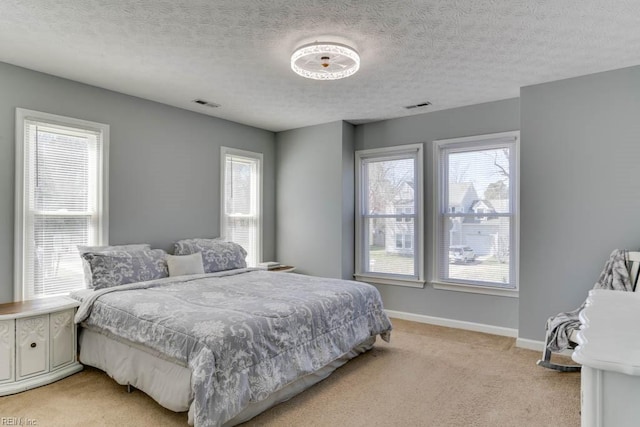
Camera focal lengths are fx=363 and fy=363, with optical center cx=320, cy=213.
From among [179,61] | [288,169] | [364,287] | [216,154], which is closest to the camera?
[179,61]

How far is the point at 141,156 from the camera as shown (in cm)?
391

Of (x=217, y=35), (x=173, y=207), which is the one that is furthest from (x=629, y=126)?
(x=173, y=207)

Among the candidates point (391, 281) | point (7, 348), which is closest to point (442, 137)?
point (391, 281)

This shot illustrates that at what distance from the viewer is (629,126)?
10.2ft

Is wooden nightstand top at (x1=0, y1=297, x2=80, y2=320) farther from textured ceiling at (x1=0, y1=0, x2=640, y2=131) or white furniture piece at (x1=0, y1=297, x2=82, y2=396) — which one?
textured ceiling at (x1=0, y1=0, x2=640, y2=131)

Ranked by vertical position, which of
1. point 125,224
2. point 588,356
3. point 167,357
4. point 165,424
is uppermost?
point 125,224

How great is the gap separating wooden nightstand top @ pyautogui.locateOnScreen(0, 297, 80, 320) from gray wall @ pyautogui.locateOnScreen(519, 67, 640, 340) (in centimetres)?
410

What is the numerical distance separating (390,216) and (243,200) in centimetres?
205

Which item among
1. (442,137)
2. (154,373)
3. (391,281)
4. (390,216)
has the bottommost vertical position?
(154,373)

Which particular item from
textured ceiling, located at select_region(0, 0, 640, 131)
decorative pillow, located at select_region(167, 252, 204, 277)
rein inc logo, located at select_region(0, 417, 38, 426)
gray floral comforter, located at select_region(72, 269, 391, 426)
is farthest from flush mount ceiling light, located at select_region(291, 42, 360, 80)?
rein inc logo, located at select_region(0, 417, 38, 426)

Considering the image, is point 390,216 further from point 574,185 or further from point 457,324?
point 574,185

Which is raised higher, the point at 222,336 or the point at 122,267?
the point at 122,267

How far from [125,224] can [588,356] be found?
154 inches

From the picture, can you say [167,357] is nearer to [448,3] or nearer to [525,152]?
[448,3]
